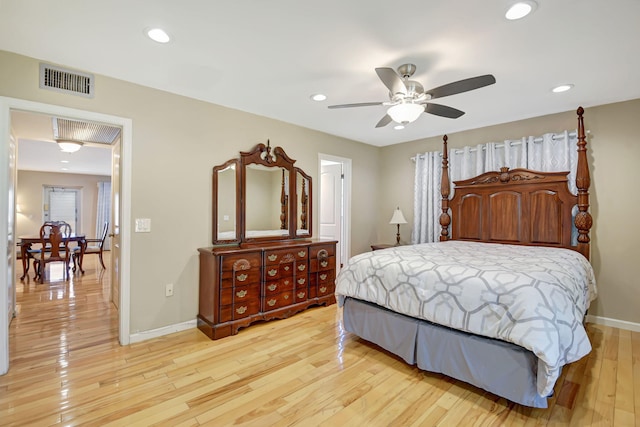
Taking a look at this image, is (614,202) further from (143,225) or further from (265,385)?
(143,225)

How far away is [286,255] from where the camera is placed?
3.51m

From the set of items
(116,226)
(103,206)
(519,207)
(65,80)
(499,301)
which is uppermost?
(65,80)

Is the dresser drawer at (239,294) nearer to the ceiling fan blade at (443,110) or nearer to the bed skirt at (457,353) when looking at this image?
the bed skirt at (457,353)

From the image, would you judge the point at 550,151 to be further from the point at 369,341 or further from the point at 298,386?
the point at 298,386

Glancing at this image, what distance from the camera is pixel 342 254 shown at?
5.05 meters

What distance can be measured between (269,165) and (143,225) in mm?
1575

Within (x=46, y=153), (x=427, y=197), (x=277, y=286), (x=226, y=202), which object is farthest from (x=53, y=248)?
(x=427, y=197)

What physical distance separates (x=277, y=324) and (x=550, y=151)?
3.86m

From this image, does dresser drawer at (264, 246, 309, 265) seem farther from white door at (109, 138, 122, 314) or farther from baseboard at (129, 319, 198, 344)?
white door at (109, 138, 122, 314)

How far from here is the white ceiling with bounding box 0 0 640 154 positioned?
181cm

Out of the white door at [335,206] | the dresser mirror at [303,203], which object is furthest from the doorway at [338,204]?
the dresser mirror at [303,203]

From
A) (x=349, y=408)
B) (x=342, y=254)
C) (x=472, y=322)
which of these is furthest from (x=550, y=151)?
(x=349, y=408)

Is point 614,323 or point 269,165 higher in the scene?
point 269,165

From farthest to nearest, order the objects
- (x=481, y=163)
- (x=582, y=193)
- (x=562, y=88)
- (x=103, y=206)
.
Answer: (x=103, y=206) → (x=481, y=163) → (x=582, y=193) → (x=562, y=88)
